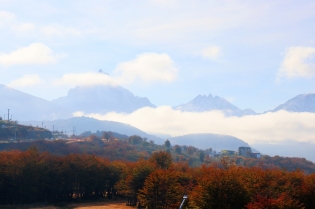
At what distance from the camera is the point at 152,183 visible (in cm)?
4378

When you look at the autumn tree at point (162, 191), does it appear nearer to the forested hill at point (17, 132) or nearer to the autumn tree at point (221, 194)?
the autumn tree at point (221, 194)

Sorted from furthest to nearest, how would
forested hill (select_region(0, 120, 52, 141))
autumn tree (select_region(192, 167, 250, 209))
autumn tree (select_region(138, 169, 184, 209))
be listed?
forested hill (select_region(0, 120, 52, 141)) → autumn tree (select_region(138, 169, 184, 209)) → autumn tree (select_region(192, 167, 250, 209))

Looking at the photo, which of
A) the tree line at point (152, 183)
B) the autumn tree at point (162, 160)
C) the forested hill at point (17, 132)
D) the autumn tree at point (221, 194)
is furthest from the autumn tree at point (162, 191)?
the forested hill at point (17, 132)

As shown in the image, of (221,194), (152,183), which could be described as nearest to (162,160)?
(152,183)

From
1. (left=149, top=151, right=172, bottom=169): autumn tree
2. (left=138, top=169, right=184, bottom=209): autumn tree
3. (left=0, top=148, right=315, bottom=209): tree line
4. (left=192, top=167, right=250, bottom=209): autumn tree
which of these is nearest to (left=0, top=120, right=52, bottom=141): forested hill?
(left=0, top=148, right=315, bottom=209): tree line

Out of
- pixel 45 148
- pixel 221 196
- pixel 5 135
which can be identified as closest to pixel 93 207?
pixel 221 196

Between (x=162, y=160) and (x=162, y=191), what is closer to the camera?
(x=162, y=191)

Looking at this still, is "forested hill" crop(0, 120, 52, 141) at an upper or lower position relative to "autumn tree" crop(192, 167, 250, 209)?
upper

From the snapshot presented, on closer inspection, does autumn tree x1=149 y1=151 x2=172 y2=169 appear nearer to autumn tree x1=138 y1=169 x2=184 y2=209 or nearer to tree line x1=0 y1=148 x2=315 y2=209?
tree line x1=0 y1=148 x2=315 y2=209

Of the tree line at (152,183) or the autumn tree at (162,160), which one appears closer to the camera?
the tree line at (152,183)

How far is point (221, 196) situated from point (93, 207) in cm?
2836

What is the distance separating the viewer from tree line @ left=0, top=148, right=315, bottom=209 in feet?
113

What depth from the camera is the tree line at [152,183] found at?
3450cm

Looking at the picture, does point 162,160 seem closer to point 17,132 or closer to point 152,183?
point 152,183
